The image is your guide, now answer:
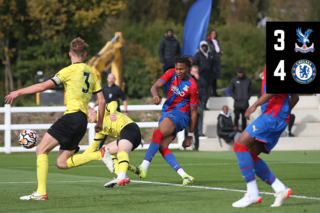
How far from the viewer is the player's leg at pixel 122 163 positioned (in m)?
7.28

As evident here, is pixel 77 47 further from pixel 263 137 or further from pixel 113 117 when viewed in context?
pixel 263 137

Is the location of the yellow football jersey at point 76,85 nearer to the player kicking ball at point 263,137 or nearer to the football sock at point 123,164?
the football sock at point 123,164

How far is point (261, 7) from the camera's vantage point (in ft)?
158

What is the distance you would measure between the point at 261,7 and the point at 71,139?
43379mm

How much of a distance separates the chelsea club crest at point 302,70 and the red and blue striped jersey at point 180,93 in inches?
207

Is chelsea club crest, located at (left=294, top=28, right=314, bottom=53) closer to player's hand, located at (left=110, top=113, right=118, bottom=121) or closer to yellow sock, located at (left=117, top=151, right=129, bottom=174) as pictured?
player's hand, located at (left=110, top=113, right=118, bottom=121)

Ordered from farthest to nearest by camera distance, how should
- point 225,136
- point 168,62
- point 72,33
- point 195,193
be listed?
point 72,33 < point 168,62 < point 225,136 < point 195,193

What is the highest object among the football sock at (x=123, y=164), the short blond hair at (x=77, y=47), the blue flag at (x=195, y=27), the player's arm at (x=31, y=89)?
→ the blue flag at (x=195, y=27)

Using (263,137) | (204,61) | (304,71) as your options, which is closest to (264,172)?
(263,137)

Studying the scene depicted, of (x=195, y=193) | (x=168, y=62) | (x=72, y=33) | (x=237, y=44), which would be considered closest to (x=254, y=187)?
(x=195, y=193)

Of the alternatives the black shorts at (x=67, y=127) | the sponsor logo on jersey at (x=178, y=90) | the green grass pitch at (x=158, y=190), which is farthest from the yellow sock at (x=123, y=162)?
the sponsor logo on jersey at (x=178, y=90)

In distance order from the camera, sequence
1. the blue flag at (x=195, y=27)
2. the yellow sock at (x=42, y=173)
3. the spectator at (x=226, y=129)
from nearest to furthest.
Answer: the yellow sock at (x=42, y=173), the spectator at (x=226, y=129), the blue flag at (x=195, y=27)

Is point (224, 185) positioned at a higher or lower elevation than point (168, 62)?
lower

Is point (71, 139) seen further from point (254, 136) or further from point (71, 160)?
point (254, 136)
